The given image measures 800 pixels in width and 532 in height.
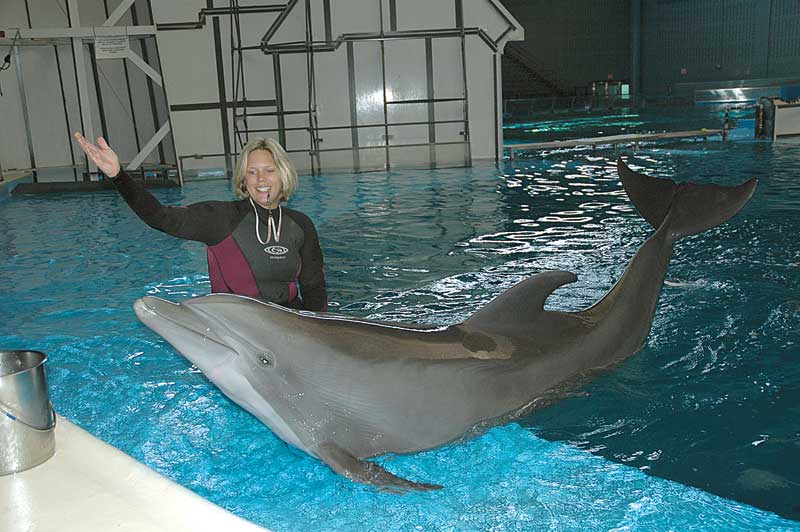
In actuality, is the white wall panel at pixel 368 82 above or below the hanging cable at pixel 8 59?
below

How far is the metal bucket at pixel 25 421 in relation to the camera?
2031 millimetres

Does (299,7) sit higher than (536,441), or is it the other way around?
(299,7)

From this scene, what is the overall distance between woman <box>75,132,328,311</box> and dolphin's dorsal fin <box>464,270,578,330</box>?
123 centimetres

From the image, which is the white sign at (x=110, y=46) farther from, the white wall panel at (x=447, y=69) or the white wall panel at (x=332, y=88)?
the white wall panel at (x=447, y=69)

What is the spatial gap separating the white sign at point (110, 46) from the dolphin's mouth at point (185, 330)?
44.5 ft

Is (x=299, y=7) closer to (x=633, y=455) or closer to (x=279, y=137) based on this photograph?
(x=279, y=137)

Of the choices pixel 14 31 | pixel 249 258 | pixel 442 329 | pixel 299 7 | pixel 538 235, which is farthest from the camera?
pixel 299 7

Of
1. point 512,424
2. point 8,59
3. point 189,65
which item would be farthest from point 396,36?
point 512,424

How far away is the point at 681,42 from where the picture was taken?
1527 inches

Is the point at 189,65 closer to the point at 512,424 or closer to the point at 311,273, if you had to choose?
the point at 311,273

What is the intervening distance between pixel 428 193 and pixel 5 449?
10310 mm

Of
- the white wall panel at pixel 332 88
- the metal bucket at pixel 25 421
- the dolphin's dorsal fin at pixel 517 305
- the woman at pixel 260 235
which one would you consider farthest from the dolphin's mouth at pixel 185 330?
the white wall panel at pixel 332 88

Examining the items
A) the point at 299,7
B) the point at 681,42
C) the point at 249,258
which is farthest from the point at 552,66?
the point at 249,258

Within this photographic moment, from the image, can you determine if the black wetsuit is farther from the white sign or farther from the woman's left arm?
the white sign
